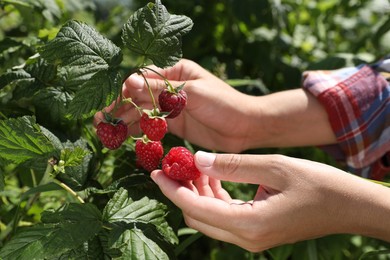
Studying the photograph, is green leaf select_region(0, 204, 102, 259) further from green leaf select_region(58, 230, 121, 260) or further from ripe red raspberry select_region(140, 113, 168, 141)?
ripe red raspberry select_region(140, 113, 168, 141)

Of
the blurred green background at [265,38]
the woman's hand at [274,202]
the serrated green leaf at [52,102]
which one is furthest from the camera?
the blurred green background at [265,38]

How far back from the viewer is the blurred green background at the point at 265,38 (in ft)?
5.59

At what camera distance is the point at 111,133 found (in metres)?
0.96

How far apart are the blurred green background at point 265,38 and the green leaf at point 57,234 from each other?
2.25ft

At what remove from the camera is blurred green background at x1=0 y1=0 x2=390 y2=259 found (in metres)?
1.70

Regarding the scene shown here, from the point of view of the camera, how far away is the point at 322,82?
146cm

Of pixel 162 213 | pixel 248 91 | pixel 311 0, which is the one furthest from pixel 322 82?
pixel 311 0

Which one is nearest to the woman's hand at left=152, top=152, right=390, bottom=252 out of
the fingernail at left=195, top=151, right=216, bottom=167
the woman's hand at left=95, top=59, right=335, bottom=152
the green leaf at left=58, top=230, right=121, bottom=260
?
the fingernail at left=195, top=151, right=216, bottom=167

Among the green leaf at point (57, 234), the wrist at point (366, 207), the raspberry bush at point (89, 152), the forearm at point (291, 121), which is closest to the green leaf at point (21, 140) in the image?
the raspberry bush at point (89, 152)

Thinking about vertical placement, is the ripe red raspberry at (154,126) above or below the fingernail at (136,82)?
above

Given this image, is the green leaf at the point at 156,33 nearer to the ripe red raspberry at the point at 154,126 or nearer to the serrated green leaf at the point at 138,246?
the ripe red raspberry at the point at 154,126

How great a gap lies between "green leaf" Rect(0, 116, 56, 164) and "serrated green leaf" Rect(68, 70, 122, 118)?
0.07 m

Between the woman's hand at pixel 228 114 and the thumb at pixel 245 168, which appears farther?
the woman's hand at pixel 228 114

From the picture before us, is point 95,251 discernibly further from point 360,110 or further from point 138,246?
point 360,110
